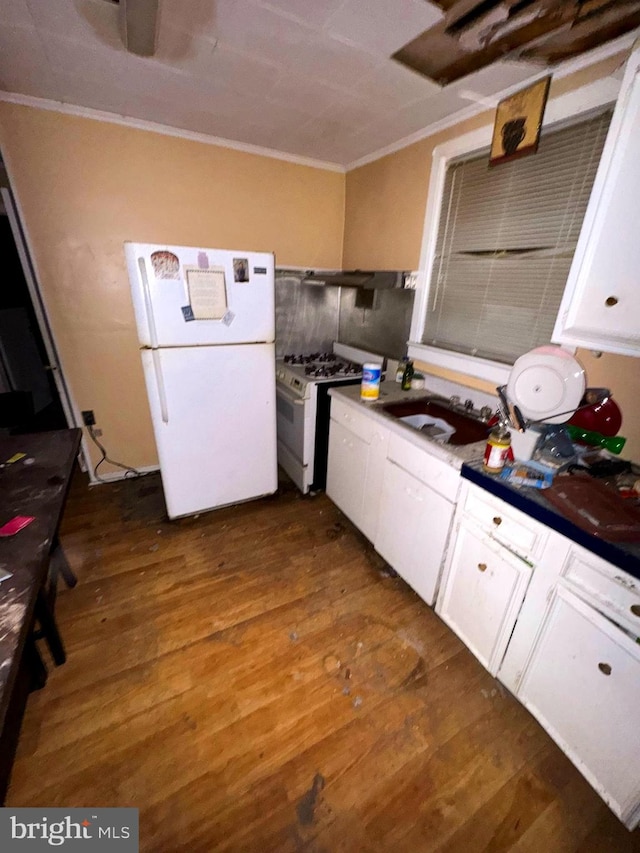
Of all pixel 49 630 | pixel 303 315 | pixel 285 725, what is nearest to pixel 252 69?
pixel 303 315

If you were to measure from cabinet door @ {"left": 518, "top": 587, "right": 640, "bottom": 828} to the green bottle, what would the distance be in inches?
25.0

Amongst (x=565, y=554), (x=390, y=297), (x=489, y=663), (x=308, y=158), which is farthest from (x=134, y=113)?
(x=489, y=663)

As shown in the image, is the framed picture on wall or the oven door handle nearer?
the framed picture on wall

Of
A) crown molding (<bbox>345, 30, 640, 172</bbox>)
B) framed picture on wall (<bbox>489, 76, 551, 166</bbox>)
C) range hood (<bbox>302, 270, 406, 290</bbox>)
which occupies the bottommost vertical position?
range hood (<bbox>302, 270, 406, 290</bbox>)

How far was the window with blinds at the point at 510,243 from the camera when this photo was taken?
4.96 ft

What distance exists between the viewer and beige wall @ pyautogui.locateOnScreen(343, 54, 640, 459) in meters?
1.38

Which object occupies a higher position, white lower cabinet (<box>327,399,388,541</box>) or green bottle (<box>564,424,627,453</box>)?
green bottle (<box>564,424,627,453</box>)

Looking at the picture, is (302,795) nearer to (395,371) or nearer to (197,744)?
(197,744)

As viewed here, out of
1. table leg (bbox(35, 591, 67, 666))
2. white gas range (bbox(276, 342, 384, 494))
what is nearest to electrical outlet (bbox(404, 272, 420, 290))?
white gas range (bbox(276, 342, 384, 494))

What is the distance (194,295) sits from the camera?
1887mm

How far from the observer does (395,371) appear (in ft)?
8.11

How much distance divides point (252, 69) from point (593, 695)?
9.19ft

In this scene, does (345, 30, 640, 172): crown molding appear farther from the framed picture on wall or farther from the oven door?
the oven door

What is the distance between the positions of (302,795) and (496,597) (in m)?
0.97
